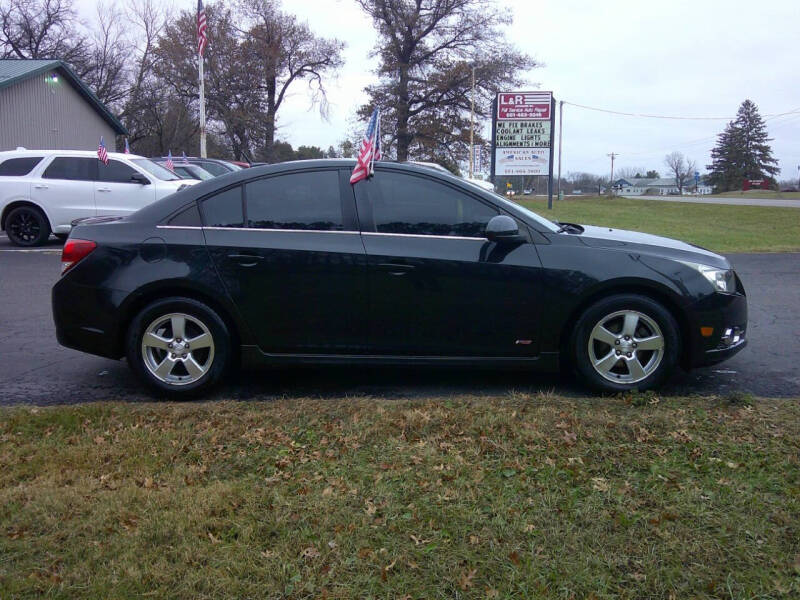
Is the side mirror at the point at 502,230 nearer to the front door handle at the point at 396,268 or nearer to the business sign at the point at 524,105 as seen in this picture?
the front door handle at the point at 396,268

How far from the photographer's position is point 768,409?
444 cm

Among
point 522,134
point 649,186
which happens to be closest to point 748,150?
point 649,186

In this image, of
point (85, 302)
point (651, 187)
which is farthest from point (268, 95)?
point (651, 187)

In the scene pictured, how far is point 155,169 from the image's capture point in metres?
15.0

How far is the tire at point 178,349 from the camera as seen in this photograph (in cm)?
502

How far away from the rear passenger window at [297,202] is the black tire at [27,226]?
430 inches

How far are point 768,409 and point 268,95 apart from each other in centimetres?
5011

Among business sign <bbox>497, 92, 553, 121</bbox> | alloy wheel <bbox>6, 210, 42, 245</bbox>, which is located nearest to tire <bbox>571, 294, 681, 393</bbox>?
alloy wheel <bbox>6, 210, 42, 245</bbox>

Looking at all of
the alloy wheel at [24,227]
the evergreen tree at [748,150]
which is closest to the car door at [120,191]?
the alloy wheel at [24,227]

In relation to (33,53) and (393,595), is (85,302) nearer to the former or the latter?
(393,595)

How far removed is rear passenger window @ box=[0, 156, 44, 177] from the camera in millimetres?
14266

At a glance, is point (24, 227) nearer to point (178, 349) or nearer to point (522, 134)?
point (178, 349)

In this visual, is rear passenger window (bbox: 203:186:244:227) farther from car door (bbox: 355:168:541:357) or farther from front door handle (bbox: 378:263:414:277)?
front door handle (bbox: 378:263:414:277)

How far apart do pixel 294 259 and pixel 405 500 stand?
83.6 inches
